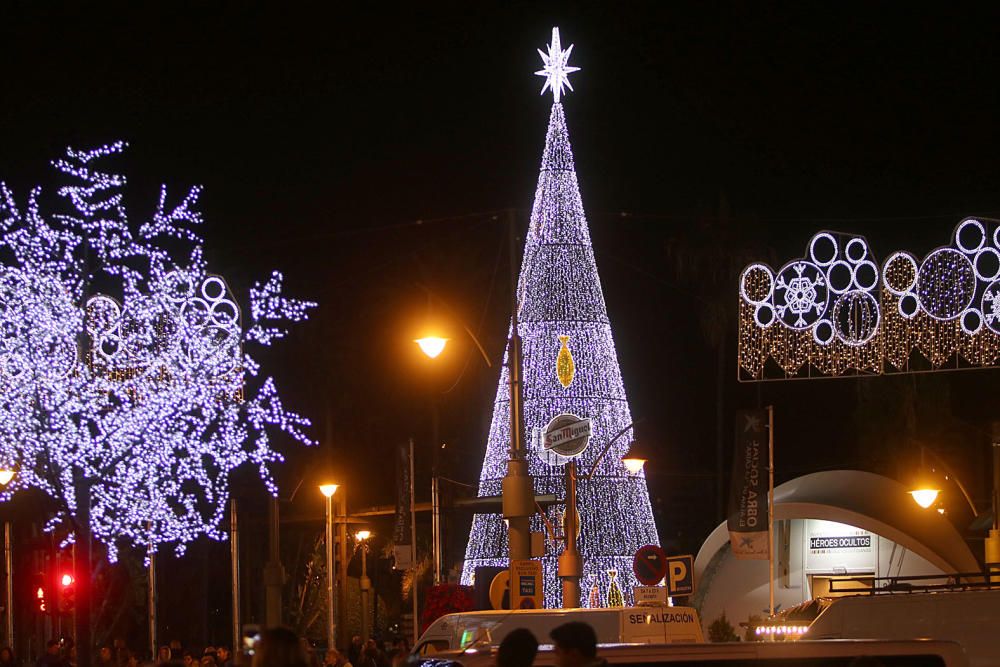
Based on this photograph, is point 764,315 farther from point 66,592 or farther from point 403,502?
point 66,592

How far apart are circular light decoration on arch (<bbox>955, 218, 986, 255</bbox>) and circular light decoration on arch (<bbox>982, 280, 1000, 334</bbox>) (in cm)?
64

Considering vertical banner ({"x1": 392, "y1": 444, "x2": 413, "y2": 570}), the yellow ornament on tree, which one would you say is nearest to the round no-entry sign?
the yellow ornament on tree

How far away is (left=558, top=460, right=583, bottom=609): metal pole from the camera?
72.9 feet

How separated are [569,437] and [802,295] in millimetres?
5192

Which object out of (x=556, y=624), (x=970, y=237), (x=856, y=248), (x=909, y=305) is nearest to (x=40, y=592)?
(x=856, y=248)

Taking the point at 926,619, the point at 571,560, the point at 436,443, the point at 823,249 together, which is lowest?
the point at 926,619

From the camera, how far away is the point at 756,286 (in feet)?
85.9

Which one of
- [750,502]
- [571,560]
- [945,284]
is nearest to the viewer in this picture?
[571,560]

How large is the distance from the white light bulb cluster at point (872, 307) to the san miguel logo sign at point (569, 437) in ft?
13.9

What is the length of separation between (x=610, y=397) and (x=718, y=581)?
10.4 meters

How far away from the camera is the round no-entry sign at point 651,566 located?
21.5 m

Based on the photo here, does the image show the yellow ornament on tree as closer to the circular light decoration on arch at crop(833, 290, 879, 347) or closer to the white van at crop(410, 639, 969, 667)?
the circular light decoration on arch at crop(833, 290, 879, 347)

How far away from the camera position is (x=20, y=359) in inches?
1075

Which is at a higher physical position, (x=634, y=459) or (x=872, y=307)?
(x=872, y=307)
